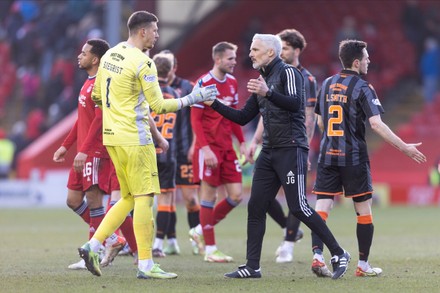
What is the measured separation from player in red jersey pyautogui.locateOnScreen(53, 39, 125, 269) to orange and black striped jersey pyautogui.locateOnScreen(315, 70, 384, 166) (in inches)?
91.6

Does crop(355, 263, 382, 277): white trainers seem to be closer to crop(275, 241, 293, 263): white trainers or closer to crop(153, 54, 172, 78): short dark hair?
crop(275, 241, 293, 263): white trainers

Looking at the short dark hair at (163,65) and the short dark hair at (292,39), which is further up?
the short dark hair at (292,39)

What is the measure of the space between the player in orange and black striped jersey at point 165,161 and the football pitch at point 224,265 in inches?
19.0

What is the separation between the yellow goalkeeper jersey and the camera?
8.86 metres

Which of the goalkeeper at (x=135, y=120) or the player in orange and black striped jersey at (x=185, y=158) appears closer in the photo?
the goalkeeper at (x=135, y=120)

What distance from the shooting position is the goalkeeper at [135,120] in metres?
8.88

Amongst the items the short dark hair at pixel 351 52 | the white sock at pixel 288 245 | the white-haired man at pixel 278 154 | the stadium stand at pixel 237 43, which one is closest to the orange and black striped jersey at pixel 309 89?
the white sock at pixel 288 245

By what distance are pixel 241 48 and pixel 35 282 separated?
2119 centimetres

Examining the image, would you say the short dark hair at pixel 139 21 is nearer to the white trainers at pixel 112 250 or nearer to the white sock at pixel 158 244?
the white trainers at pixel 112 250

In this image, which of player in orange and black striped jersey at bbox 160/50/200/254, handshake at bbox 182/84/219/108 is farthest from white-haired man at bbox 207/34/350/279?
player in orange and black striped jersey at bbox 160/50/200/254

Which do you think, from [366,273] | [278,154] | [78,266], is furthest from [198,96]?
[78,266]

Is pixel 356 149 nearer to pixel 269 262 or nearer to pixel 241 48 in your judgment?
pixel 269 262

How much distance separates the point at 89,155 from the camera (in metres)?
10.4

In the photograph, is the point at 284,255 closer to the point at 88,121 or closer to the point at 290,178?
the point at 290,178
